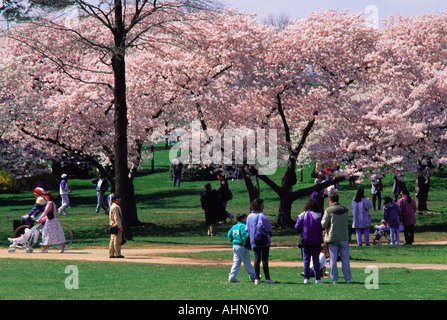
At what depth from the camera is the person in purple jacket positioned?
12.6 meters

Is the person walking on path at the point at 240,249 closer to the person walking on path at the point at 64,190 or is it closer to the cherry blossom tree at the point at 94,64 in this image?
the cherry blossom tree at the point at 94,64

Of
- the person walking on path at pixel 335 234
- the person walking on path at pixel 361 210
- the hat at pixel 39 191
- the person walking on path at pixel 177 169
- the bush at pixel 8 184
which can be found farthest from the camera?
the person walking on path at pixel 177 169

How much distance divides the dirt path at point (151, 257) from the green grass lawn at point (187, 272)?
2.42 feet

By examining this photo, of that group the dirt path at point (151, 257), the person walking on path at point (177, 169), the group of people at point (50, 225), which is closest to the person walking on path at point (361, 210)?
the dirt path at point (151, 257)

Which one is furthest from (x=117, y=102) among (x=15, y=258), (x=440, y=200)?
(x=440, y=200)

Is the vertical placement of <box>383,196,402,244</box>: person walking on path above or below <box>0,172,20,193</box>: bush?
below

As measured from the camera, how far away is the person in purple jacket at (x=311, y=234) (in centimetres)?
1265

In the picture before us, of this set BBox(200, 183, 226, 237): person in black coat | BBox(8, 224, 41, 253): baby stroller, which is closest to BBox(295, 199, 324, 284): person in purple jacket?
BBox(8, 224, 41, 253): baby stroller

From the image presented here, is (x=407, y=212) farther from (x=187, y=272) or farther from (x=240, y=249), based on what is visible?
(x=240, y=249)

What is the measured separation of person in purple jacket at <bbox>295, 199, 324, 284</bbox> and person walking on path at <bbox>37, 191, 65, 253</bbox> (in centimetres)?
856

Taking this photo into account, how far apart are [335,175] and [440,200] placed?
13896 mm

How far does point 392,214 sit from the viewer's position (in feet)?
66.6

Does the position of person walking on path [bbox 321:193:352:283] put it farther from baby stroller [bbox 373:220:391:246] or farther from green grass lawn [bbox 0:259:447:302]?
baby stroller [bbox 373:220:391:246]

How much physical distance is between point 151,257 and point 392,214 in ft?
23.3
